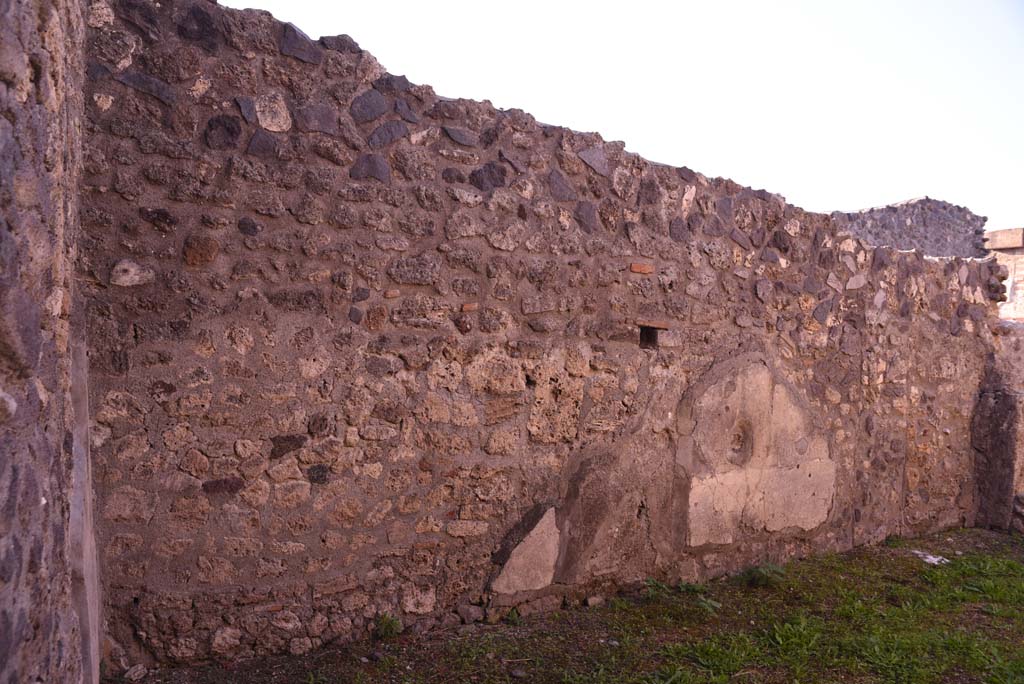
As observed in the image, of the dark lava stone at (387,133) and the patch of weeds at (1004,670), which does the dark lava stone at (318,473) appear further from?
the patch of weeds at (1004,670)

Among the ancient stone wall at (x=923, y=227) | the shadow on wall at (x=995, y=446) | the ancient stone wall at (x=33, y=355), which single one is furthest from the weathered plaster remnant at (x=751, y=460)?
the ancient stone wall at (x=923, y=227)

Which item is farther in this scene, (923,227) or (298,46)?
(923,227)

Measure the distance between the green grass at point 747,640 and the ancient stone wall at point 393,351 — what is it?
0.48 ft

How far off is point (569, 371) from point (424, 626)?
4.04ft

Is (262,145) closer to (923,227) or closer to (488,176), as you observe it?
(488,176)

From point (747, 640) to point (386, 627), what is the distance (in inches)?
59.9

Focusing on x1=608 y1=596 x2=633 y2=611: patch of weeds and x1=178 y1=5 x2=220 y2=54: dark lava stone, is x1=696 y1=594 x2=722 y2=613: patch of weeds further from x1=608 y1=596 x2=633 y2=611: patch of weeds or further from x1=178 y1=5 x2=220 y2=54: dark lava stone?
x1=178 y1=5 x2=220 y2=54: dark lava stone

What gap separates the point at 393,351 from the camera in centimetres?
300

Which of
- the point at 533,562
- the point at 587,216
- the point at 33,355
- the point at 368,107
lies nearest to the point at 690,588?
the point at 533,562

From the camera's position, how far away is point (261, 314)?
108 inches

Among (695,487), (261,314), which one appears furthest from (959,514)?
(261,314)

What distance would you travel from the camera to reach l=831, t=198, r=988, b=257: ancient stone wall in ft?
36.1

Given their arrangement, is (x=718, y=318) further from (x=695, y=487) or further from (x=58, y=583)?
(x=58, y=583)

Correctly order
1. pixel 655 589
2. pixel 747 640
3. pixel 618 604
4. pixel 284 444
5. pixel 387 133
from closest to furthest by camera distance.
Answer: pixel 284 444 < pixel 387 133 < pixel 747 640 < pixel 618 604 < pixel 655 589
